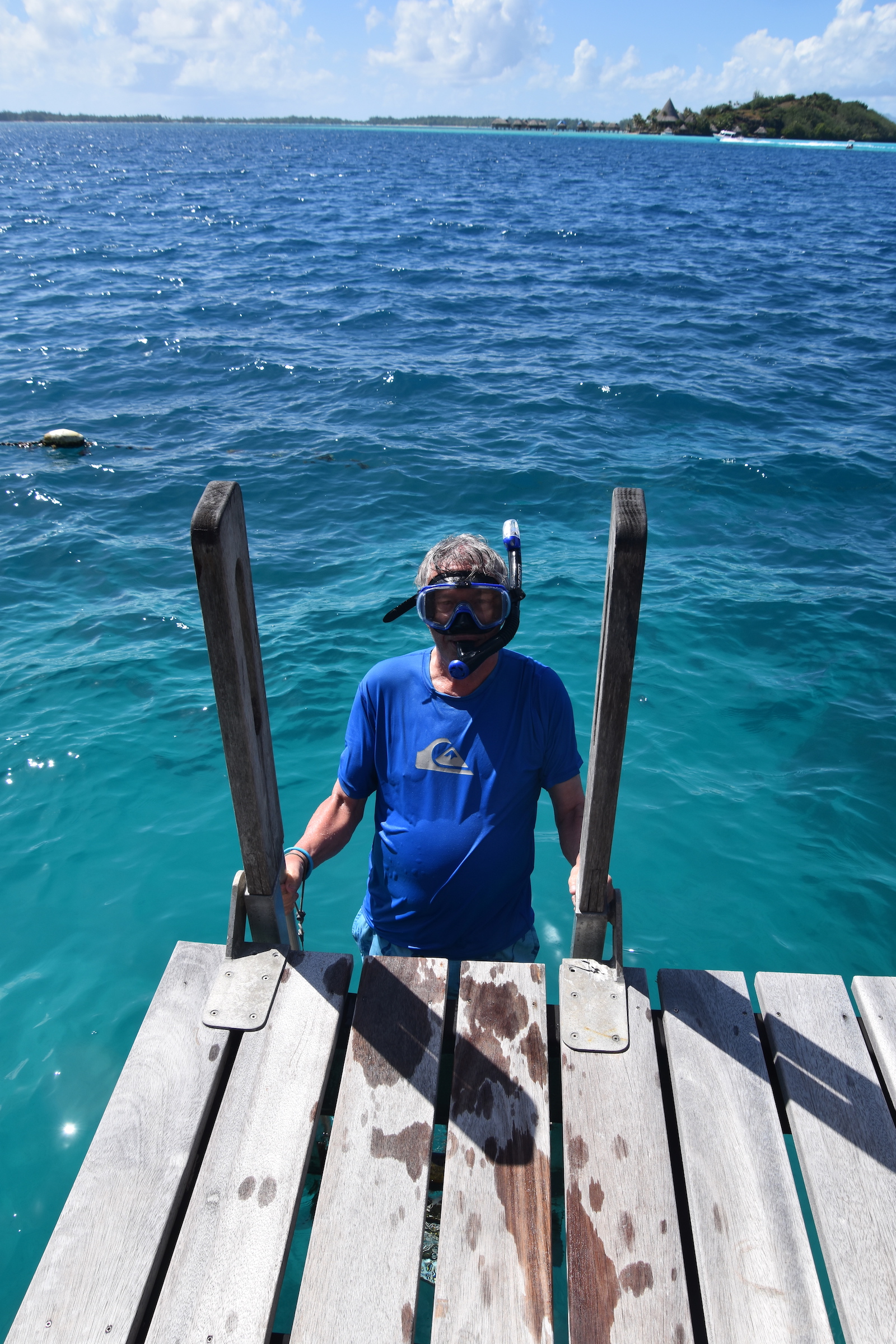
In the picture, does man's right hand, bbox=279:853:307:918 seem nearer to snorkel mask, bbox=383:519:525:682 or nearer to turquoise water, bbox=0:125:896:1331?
snorkel mask, bbox=383:519:525:682

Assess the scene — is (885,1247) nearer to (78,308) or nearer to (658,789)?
(658,789)

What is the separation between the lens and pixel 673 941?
16.1 ft

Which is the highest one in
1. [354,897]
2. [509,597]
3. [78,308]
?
[509,597]

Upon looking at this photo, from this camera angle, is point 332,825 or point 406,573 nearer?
point 332,825

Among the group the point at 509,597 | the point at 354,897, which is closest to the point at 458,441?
the point at 354,897

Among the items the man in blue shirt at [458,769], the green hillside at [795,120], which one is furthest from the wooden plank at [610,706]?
the green hillside at [795,120]

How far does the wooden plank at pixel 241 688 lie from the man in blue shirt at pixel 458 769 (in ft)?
0.53

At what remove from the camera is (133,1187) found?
1.89 m

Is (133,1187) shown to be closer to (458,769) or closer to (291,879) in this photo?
(291,879)

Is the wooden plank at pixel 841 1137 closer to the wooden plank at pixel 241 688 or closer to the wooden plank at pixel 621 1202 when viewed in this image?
the wooden plank at pixel 621 1202

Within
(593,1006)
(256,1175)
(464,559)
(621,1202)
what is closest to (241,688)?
(464,559)

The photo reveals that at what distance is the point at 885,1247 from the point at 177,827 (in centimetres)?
461

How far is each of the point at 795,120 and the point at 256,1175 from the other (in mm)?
156158

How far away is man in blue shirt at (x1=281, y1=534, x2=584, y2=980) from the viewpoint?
268 cm
